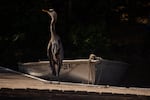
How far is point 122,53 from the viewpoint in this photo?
18.0 m

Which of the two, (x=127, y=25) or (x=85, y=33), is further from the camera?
(x=127, y=25)

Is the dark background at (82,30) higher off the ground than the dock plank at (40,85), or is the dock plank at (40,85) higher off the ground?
the dock plank at (40,85)

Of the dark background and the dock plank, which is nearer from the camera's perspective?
the dock plank

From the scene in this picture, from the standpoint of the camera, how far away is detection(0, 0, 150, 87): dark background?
670 inches

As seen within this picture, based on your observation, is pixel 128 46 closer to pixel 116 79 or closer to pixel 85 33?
pixel 85 33

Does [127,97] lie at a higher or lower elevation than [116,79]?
higher

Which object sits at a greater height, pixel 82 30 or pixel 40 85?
pixel 40 85

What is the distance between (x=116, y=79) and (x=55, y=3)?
8.32 meters

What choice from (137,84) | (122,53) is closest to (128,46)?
(122,53)

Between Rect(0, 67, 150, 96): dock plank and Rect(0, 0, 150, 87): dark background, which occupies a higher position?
Rect(0, 67, 150, 96): dock plank

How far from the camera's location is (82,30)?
58.3 feet

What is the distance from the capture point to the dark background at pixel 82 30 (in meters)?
A: 17.0

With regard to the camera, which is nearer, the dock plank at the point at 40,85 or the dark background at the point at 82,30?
the dock plank at the point at 40,85

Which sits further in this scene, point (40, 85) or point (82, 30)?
point (82, 30)
